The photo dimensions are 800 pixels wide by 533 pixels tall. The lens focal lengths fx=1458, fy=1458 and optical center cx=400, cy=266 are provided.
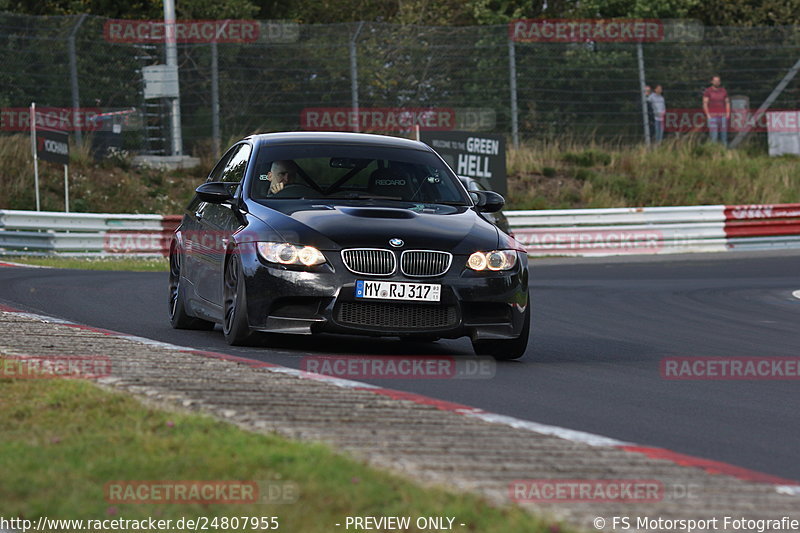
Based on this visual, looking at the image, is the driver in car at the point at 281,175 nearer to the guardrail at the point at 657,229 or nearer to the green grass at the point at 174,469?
the green grass at the point at 174,469

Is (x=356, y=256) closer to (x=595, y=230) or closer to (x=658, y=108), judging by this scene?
(x=595, y=230)

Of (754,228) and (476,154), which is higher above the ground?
(476,154)

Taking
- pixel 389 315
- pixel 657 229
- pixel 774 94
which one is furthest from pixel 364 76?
pixel 389 315

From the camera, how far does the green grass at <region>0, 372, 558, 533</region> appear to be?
14.7ft

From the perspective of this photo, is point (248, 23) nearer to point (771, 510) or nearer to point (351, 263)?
point (351, 263)

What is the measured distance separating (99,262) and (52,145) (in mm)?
3914

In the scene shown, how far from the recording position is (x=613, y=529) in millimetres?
4266

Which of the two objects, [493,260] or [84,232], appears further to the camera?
[84,232]

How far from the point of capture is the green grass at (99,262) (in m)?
22.8

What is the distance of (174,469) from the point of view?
5094 mm

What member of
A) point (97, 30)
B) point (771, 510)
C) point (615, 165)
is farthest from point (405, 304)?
point (615, 165)

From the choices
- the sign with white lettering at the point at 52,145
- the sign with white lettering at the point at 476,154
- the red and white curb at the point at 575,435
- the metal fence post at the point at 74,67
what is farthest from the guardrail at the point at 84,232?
the red and white curb at the point at 575,435

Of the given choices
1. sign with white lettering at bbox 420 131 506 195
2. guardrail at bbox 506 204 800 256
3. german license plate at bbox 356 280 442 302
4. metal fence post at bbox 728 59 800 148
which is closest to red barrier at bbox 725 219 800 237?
guardrail at bbox 506 204 800 256

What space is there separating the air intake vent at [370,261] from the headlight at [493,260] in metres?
0.53
